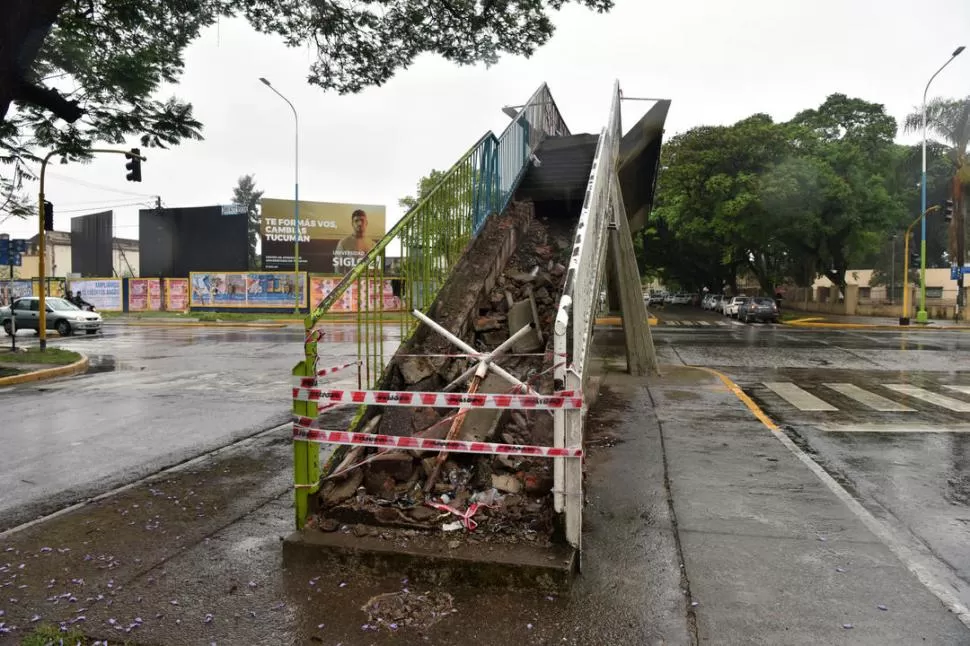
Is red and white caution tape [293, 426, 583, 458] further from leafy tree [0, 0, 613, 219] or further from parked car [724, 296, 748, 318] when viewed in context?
parked car [724, 296, 748, 318]

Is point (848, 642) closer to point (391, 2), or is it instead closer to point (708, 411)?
point (708, 411)

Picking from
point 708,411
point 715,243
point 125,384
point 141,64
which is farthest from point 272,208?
point 708,411

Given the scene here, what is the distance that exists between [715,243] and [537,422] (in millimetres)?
37664

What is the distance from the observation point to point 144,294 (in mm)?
44312

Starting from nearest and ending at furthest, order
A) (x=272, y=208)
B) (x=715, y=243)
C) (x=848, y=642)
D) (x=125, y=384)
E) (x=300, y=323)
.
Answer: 1. (x=848, y=642)
2. (x=125, y=384)
3. (x=300, y=323)
4. (x=715, y=243)
5. (x=272, y=208)

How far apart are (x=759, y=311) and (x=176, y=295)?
3731 centimetres

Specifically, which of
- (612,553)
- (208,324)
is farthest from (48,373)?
(208,324)

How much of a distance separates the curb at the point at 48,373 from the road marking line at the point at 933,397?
1576 cm

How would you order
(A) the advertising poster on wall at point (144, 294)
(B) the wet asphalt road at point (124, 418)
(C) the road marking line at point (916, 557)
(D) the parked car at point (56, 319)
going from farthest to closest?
(A) the advertising poster on wall at point (144, 294) < (D) the parked car at point (56, 319) < (B) the wet asphalt road at point (124, 418) < (C) the road marking line at point (916, 557)

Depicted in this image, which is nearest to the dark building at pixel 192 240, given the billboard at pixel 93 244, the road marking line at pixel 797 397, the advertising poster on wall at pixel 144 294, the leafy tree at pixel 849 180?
the advertising poster on wall at pixel 144 294

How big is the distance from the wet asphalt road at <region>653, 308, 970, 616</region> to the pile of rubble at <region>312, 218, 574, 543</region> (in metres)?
2.48

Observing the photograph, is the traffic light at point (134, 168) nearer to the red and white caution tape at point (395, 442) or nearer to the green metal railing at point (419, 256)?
the green metal railing at point (419, 256)

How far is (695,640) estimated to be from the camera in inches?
117

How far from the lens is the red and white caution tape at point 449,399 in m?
3.50
